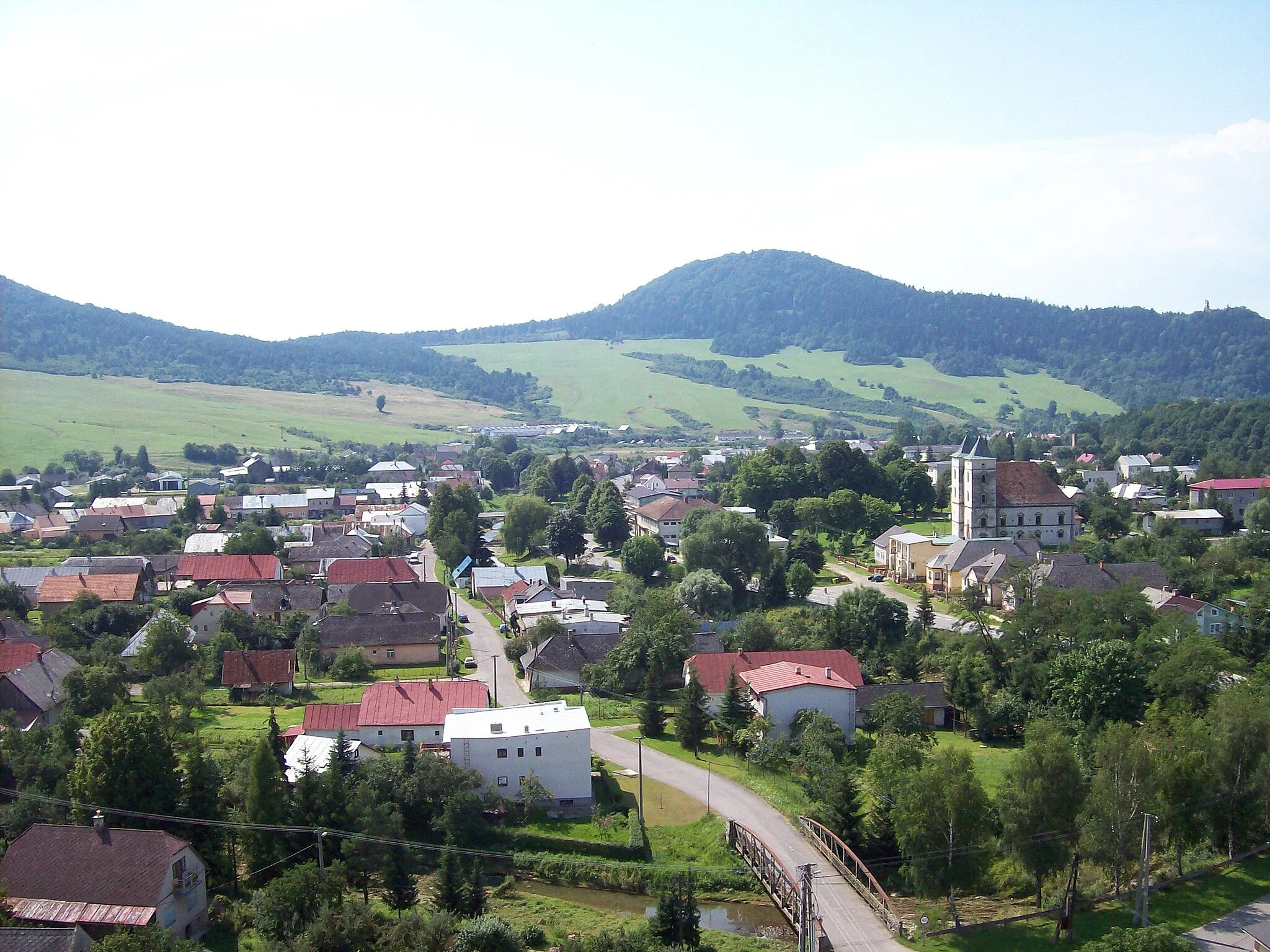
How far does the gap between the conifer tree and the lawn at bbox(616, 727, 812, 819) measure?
0.85ft

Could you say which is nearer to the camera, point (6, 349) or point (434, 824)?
point (434, 824)

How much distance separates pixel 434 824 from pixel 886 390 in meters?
148

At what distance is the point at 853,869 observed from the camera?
20.6m

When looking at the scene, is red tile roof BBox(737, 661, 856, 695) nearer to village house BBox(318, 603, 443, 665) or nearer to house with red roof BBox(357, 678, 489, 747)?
house with red roof BBox(357, 678, 489, 747)

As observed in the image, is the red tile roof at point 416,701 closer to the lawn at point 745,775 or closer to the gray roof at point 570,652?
the lawn at point 745,775

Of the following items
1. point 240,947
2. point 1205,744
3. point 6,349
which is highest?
point 6,349

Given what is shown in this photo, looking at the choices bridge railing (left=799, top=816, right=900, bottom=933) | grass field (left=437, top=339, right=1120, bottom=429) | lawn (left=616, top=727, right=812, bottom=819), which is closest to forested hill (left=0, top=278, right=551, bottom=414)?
grass field (left=437, top=339, right=1120, bottom=429)

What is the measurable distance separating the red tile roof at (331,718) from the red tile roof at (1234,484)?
49.8 meters

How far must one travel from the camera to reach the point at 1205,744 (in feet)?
68.2

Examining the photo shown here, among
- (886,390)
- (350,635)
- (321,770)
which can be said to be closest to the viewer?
(321,770)

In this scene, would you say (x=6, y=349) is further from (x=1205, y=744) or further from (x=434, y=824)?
(x=1205, y=744)

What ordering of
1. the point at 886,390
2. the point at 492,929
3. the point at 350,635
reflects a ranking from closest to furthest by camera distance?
the point at 492,929 → the point at 350,635 → the point at 886,390

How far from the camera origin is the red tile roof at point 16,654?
2951 cm

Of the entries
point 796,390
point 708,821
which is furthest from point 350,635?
point 796,390
